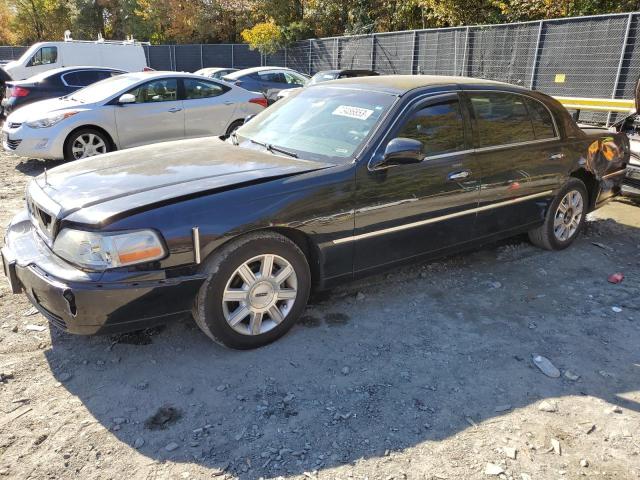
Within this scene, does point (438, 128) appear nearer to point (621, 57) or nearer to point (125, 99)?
point (125, 99)

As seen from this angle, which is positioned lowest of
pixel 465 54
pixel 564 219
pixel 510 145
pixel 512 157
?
pixel 564 219

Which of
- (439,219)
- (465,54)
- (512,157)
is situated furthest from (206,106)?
(465,54)

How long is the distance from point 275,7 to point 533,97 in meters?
27.1

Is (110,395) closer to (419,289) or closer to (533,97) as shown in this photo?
(419,289)

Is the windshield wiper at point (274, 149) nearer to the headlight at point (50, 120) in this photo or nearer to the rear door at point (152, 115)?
the rear door at point (152, 115)

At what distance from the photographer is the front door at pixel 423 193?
3713 millimetres

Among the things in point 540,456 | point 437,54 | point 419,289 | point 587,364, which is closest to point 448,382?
point 540,456

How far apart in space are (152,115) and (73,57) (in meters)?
9.18

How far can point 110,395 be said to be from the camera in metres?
2.98

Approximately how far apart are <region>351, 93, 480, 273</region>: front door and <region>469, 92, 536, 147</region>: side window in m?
0.19

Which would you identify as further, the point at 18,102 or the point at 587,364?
the point at 18,102

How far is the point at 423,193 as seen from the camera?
3.96m

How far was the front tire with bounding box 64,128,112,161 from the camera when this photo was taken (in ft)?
26.3

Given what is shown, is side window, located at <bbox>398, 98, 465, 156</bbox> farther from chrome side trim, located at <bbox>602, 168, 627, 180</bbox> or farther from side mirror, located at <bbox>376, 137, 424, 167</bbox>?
chrome side trim, located at <bbox>602, 168, 627, 180</bbox>
